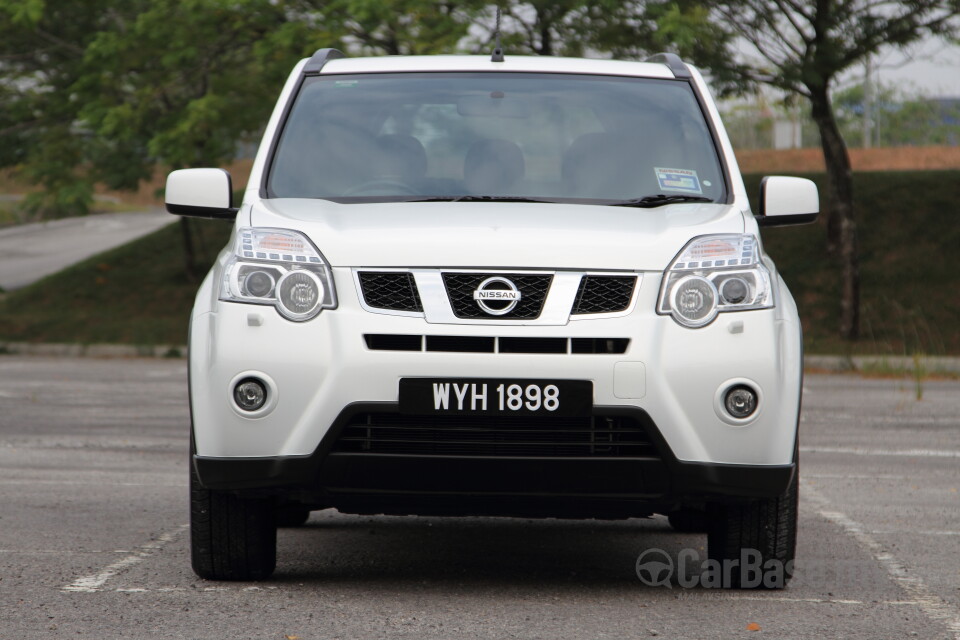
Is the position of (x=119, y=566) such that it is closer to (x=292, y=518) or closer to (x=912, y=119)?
(x=292, y=518)

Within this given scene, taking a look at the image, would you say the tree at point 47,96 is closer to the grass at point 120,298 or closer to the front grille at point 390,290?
the grass at point 120,298

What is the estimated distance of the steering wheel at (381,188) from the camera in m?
5.64

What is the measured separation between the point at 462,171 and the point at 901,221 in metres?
21.3

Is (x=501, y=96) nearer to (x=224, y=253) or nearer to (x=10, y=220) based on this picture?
(x=224, y=253)

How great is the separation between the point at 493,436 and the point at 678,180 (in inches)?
58.1

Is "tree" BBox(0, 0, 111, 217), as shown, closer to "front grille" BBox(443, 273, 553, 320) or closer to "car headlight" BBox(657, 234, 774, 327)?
"front grille" BBox(443, 273, 553, 320)

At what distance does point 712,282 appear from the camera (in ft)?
16.2

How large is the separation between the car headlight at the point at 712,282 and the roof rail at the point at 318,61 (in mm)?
2003

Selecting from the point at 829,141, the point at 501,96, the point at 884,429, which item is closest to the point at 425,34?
the point at 829,141

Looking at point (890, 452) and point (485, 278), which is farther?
point (890, 452)

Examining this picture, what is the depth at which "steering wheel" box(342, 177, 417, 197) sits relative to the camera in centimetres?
564

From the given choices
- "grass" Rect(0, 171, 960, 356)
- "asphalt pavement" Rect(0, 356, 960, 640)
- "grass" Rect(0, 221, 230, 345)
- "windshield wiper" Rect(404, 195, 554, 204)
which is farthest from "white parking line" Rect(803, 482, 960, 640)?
"grass" Rect(0, 221, 230, 345)

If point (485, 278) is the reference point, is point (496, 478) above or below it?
below

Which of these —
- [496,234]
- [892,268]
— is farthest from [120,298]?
[496,234]
